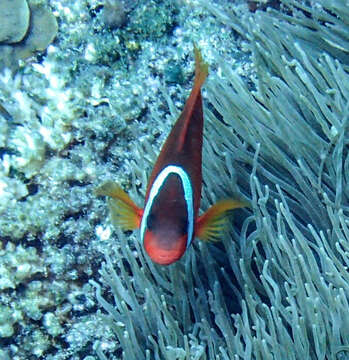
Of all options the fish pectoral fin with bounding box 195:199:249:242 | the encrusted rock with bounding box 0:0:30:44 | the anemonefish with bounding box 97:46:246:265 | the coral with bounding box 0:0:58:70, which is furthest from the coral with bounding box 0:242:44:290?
the encrusted rock with bounding box 0:0:30:44

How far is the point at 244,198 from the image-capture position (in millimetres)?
2129

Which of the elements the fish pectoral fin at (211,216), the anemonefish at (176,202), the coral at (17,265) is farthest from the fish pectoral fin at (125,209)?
the coral at (17,265)

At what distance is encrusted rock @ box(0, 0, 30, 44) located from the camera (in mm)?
2840

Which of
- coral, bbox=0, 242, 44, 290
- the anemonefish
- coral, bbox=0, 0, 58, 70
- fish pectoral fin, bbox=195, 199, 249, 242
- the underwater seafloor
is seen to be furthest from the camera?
coral, bbox=0, 0, 58, 70

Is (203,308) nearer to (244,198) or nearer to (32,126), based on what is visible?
(244,198)

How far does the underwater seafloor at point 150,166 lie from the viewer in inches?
73.5

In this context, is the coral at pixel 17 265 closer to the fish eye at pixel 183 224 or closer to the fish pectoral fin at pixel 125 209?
the fish pectoral fin at pixel 125 209

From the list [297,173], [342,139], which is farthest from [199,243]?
[342,139]

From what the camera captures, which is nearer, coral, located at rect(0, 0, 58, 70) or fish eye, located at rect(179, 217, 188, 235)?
fish eye, located at rect(179, 217, 188, 235)

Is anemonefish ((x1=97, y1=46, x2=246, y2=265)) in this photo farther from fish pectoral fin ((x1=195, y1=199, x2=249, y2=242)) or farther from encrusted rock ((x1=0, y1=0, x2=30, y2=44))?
encrusted rock ((x1=0, y1=0, x2=30, y2=44))

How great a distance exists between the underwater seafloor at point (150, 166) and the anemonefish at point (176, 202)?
296mm

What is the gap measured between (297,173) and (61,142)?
110cm

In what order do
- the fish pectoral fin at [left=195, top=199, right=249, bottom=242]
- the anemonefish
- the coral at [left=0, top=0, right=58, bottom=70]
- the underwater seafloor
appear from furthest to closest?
1. the coral at [left=0, top=0, right=58, bottom=70]
2. the underwater seafloor
3. the fish pectoral fin at [left=195, top=199, right=249, bottom=242]
4. the anemonefish

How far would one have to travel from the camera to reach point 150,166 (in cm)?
235
